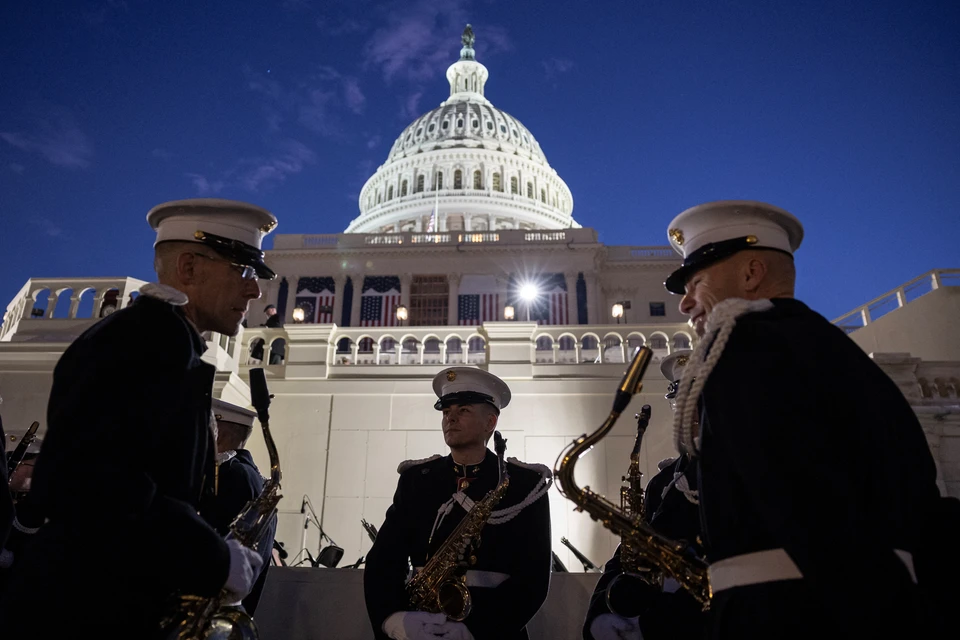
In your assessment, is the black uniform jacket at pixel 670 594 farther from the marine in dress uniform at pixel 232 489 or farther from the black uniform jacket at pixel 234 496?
the black uniform jacket at pixel 234 496

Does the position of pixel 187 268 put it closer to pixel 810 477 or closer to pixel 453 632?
pixel 453 632

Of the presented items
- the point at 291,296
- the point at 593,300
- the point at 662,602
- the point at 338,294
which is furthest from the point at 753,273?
the point at 291,296

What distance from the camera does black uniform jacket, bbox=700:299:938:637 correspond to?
5.41 feet

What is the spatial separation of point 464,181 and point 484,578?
6276 centimetres

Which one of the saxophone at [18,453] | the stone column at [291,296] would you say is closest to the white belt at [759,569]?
the saxophone at [18,453]

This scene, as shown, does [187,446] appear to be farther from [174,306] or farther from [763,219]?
[763,219]

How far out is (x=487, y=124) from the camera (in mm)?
73188

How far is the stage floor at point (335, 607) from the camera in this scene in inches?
191

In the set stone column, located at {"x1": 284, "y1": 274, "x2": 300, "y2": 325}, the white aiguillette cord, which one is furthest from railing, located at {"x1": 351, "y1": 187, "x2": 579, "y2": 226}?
the white aiguillette cord

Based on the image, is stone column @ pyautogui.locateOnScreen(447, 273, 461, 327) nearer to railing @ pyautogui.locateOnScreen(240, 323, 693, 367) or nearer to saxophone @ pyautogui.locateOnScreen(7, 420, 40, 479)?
railing @ pyautogui.locateOnScreen(240, 323, 693, 367)

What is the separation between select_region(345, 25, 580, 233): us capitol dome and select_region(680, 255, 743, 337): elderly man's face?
A: 181 feet

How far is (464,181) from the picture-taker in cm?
6469

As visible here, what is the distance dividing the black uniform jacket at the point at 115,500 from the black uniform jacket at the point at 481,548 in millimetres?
1832

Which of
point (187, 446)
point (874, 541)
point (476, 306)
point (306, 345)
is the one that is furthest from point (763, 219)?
point (476, 306)
